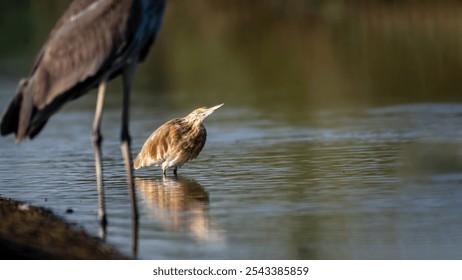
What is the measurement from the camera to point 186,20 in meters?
37.9

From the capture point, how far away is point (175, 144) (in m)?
12.7

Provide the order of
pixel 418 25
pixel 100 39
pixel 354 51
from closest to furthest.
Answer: pixel 100 39
pixel 354 51
pixel 418 25

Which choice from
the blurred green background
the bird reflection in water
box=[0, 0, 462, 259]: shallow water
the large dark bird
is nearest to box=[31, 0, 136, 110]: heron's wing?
the large dark bird

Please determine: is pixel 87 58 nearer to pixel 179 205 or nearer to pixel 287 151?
pixel 179 205

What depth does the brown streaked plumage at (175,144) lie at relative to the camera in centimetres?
1255

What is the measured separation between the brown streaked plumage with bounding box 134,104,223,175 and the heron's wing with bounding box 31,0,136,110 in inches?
106

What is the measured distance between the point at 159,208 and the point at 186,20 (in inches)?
1097

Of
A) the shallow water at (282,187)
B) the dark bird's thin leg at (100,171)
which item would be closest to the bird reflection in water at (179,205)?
the shallow water at (282,187)

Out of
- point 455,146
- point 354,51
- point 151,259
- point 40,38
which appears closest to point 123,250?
point 151,259

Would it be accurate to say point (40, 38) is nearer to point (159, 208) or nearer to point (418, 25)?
point (418, 25)

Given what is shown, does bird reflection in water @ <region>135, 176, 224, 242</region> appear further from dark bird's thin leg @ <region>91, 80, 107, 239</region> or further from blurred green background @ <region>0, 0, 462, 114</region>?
blurred green background @ <region>0, 0, 462, 114</region>

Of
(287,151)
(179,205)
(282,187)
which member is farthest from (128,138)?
(287,151)

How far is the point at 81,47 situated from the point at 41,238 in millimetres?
1713

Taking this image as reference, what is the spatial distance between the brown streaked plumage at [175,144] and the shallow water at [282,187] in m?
0.16
